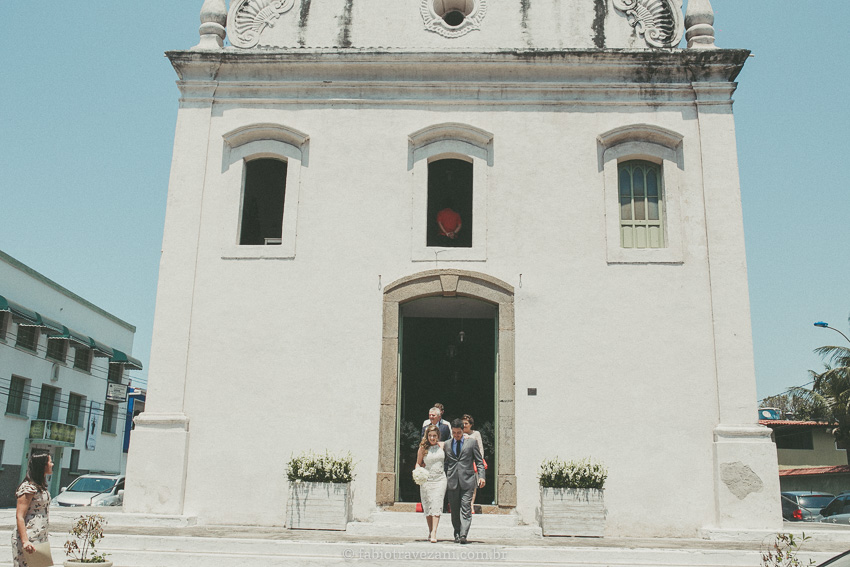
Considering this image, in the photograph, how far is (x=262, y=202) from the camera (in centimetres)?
1590

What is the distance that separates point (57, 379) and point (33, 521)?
32.3 metres

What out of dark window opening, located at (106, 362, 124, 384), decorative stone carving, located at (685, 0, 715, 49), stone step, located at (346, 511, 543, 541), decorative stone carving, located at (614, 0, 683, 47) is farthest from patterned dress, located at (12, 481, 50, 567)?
dark window opening, located at (106, 362, 124, 384)

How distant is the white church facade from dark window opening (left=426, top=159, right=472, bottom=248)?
114 mm

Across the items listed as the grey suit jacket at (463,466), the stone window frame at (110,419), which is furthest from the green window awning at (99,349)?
the grey suit jacket at (463,466)

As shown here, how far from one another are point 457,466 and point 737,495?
4.56 metres

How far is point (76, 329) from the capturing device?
39.5m

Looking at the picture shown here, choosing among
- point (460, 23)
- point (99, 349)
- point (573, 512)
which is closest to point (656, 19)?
point (460, 23)

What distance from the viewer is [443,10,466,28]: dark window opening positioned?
1499 centimetres

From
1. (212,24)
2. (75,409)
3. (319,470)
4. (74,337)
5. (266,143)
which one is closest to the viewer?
(319,470)

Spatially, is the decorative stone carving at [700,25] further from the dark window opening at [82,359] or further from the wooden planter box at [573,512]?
the dark window opening at [82,359]

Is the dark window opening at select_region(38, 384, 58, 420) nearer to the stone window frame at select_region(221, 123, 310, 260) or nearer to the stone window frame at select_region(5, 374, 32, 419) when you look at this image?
the stone window frame at select_region(5, 374, 32, 419)

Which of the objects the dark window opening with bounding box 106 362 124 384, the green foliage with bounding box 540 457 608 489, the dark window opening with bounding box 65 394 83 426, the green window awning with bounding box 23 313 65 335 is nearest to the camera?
the green foliage with bounding box 540 457 608 489

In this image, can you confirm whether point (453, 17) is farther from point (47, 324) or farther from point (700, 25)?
point (47, 324)

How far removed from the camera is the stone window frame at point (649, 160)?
1329 cm
